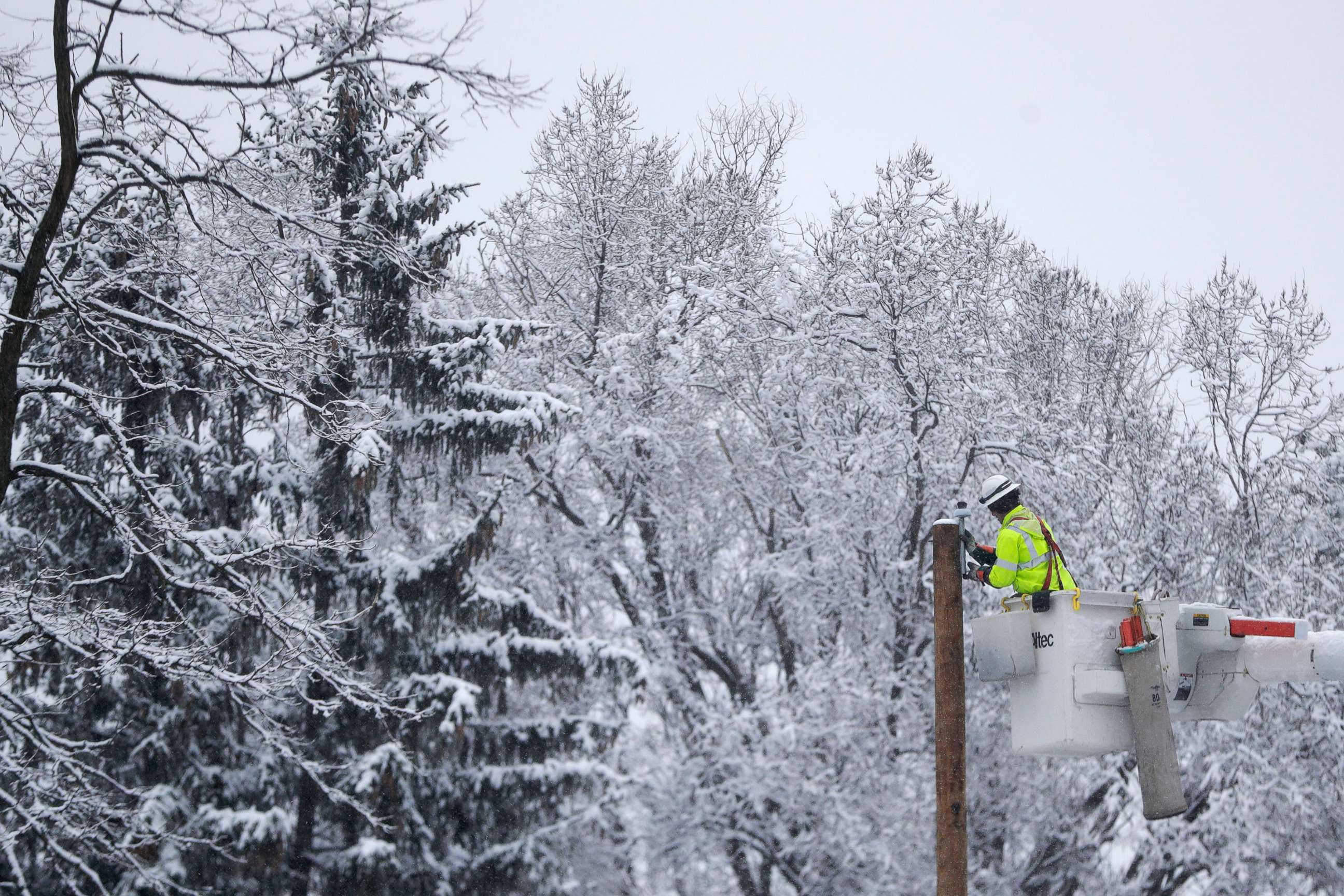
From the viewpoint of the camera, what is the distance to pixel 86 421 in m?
12.2

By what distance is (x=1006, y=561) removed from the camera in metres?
7.21

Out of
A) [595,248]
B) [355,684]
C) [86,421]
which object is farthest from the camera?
[595,248]

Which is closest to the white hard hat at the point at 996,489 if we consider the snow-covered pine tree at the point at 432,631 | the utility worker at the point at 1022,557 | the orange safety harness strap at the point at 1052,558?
the utility worker at the point at 1022,557

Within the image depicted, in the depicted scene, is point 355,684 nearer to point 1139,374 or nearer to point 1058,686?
point 1058,686

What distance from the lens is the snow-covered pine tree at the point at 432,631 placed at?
46.5 ft

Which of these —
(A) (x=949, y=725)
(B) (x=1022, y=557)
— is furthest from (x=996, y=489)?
(A) (x=949, y=725)

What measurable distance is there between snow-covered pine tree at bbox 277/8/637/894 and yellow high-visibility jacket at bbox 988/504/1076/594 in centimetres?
772

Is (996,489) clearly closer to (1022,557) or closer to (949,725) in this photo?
(1022,557)

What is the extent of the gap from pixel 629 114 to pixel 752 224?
237cm

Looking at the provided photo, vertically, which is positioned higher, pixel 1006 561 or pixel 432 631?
pixel 1006 561

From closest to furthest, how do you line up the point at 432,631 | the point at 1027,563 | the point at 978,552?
the point at 1027,563 < the point at 978,552 < the point at 432,631

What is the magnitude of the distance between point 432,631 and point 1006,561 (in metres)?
8.71

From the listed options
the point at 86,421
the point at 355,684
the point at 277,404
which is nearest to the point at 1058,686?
the point at 355,684

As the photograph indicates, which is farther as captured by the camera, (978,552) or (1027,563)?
(978,552)
